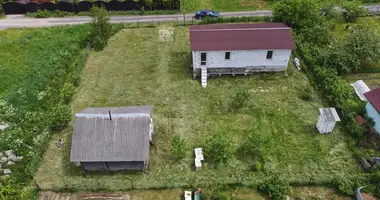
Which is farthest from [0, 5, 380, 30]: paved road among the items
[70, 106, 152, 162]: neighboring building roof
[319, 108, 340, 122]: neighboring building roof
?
[70, 106, 152, 162]: neighboring building roof

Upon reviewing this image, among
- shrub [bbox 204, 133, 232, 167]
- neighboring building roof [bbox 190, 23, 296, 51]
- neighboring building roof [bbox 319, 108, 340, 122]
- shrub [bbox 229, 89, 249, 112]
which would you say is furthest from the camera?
neighboring building roof [bbox 190, 23, 296, 51]

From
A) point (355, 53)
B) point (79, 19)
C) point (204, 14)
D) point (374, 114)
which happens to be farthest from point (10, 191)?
point (355, 53)

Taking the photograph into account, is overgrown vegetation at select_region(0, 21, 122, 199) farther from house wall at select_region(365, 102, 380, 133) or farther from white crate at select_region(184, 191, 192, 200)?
house wall at select_region(365, 102, 380, 133)

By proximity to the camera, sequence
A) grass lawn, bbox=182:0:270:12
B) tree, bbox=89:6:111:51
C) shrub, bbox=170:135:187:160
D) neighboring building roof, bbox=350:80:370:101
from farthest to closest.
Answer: grass lawn, bbox=182:0:270:12
tree, bbox=89:6:111:51
neighboring building roof, bbox=350:80:370:101
shrub, bbox=170:135:187:160

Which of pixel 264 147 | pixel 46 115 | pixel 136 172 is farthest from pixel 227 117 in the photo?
pixel 46 115

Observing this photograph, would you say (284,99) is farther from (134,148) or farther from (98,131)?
(98,131)

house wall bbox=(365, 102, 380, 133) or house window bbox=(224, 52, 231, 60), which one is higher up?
house window bbox=(224, 52, 231, 60)

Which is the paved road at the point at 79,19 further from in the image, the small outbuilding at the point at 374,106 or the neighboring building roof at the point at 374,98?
the small outbuilding at the point at 374,106
